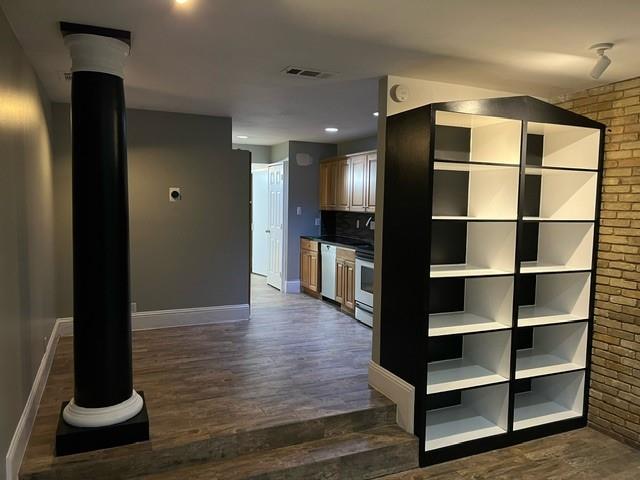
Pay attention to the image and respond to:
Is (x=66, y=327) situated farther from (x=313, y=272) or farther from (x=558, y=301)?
(x=558, y=301)

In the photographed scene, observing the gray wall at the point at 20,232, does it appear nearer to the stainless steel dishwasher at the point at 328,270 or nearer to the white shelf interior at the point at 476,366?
the white shelf interior at the point at 476,366

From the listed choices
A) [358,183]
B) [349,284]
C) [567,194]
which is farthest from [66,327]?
[567,194]

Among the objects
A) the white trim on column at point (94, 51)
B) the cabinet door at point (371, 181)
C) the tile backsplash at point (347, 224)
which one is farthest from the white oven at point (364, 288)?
the white trim on column at point (94, 51)

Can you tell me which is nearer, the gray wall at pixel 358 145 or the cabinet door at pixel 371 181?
the cabinet door at pixel 371 181

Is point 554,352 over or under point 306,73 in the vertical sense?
under

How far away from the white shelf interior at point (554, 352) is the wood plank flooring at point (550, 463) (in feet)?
1.64

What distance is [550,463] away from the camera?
3.08m

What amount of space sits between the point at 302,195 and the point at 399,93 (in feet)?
13.4

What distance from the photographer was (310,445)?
9.73ft

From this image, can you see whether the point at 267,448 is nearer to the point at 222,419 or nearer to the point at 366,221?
the point at 222,419

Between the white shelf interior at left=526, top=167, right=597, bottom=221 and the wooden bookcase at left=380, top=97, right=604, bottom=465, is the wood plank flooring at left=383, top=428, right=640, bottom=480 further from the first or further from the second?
the white shelf interior at left=526, top=167, right=597, bottom=221

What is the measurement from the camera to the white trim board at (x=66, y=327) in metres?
2.43

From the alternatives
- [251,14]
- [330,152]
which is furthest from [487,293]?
[330,152]

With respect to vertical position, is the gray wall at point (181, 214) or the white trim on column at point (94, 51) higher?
the white trim on column at point (94, 51)
